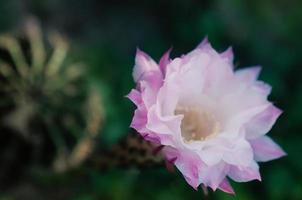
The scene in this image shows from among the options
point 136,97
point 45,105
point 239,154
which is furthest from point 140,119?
point 45,105

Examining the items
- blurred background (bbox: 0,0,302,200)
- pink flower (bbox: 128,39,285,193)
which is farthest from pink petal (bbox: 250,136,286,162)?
blurred background (bbox: 0,0,302,200)

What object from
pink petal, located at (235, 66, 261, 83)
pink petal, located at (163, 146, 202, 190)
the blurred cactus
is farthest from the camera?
the blurred cactus

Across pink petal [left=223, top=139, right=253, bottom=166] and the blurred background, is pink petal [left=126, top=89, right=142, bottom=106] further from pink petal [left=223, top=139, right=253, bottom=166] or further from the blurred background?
the blurred background

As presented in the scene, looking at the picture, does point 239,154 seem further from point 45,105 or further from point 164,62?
point 45,105

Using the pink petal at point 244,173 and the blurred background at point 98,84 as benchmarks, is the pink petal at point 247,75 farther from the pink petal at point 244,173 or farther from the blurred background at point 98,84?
the blurred background at point 98,84

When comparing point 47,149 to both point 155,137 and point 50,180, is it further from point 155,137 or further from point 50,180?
point 155,137

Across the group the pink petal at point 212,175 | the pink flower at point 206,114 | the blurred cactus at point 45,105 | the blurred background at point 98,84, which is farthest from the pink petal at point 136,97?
the blurred cactus at point 45,105

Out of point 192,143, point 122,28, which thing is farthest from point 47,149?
point 192,143

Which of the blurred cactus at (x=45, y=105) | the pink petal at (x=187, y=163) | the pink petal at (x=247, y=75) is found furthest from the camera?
the blurred cactus at (x=45, y=105)
